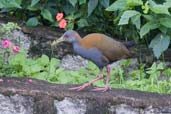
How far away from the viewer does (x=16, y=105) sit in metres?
5.80

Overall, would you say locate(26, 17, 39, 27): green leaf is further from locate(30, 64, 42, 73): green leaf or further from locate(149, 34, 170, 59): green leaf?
locate(149, 34, 170, 59): green leaf

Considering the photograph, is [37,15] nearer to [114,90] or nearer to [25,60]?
[25,60]

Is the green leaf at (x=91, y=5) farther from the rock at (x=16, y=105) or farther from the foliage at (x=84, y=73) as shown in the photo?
the rock at (x=16, y=105)

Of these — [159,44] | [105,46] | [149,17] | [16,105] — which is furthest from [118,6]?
[16,105]

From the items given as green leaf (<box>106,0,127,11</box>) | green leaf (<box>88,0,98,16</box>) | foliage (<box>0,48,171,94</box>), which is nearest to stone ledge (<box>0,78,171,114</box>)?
foliage (<box>0,48,171,94</box>)

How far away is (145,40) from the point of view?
27.0ft

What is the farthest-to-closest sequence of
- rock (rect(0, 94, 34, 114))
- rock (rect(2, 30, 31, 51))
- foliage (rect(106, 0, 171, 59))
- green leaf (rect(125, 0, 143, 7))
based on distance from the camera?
1. rock (rect(2, 30, 31, 51))
2. green leaf (rect(125, 0, 143, 7))
3. foliage (rect(106, 0, 171, 59))
4. rock (rect(0, 94, 34, 114))

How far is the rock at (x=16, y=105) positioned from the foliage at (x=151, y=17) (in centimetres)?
189

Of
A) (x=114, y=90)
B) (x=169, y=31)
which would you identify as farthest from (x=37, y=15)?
(x=114, y=90)

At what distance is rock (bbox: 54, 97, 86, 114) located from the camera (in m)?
5.80

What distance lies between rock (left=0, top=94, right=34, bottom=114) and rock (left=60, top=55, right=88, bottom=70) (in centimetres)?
223

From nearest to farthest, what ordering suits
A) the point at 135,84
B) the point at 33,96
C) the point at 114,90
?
the point at 33,96 → the point at 114,90 → the point at 135,84

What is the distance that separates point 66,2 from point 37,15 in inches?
17.9

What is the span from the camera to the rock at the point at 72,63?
8.04m
